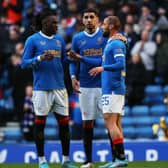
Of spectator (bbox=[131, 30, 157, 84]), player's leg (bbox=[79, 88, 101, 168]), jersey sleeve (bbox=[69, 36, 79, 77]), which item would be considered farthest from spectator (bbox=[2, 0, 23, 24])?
player's leg (bbox=[79, 88, 101, 168])

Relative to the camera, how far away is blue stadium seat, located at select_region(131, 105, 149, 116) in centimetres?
1747

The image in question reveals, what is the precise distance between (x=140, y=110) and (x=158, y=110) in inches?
16.5

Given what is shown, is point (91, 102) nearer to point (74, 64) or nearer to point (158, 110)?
point (74, 64)

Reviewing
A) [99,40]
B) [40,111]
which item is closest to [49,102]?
[40,111]

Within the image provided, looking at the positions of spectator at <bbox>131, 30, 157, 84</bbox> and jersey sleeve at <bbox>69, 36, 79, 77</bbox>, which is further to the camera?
spectator at <bbox>131, 30, 157, 84</bbox>

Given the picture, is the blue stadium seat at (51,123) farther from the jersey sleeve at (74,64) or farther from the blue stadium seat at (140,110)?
the jersey sleeve at (74,64)

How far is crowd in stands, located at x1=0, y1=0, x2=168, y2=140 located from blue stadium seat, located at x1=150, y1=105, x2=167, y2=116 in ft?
1.30

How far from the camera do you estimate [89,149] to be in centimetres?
1184

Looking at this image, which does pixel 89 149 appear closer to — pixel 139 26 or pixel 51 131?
pixel 51 131

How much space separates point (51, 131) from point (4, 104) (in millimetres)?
1557

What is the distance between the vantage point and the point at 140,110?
17516mm

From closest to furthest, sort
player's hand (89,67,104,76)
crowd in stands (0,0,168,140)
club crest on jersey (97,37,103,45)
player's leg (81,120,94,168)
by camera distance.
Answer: player's hand (89,67,104,76) < player's leg (81,120,94,168) < club crest on jersey (97,37,103,45) < crowd in stands (0,0,168,140)

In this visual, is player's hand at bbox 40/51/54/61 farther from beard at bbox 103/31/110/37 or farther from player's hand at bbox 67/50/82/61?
beard at bbox 103/31/110/37

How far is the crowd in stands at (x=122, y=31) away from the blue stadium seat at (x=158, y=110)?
1.30 ft
